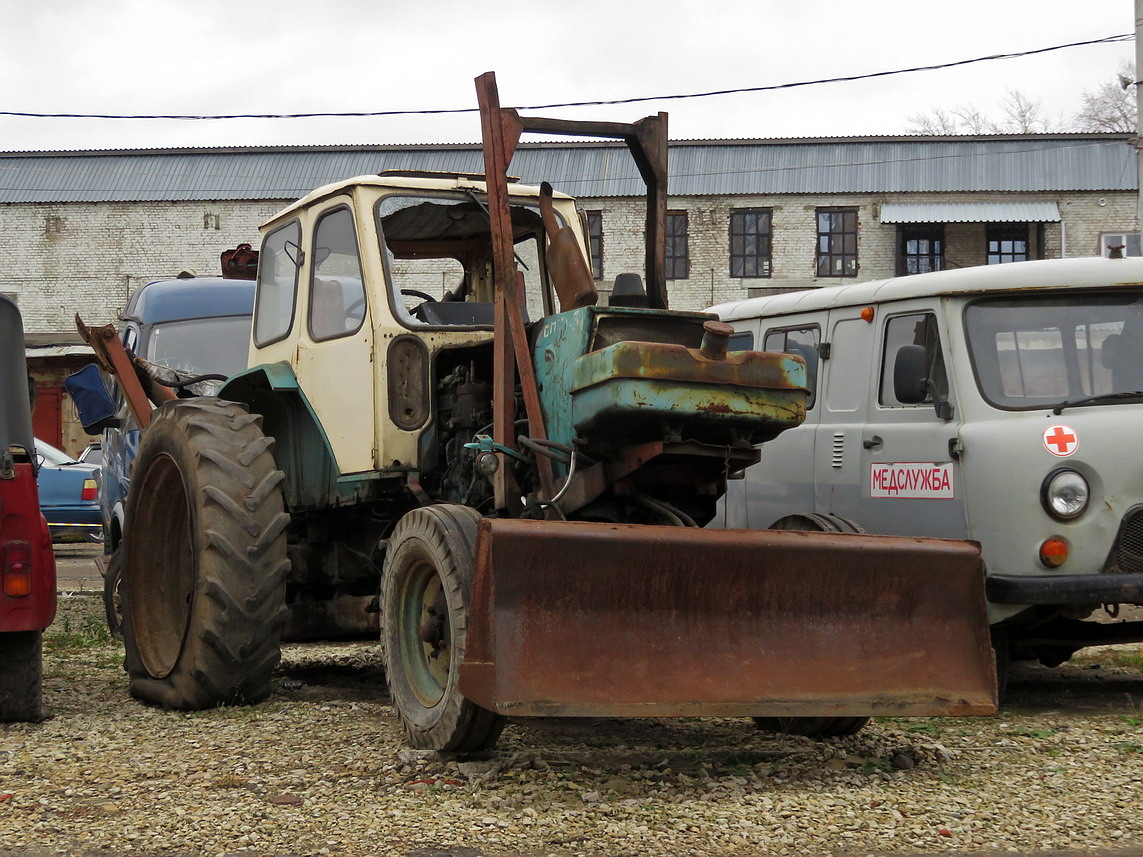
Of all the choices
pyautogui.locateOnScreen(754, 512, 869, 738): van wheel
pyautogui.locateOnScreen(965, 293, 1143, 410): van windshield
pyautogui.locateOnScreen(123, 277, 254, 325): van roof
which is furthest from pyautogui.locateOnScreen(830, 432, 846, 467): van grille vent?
pyautogui.locateOnScreen(123, 277, 254, 325): van roof

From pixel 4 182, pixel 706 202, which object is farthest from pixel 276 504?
pixel 4 182

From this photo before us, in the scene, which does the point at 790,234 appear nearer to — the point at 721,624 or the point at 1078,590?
the point at 1078,590

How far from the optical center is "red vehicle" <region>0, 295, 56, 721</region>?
234 inches

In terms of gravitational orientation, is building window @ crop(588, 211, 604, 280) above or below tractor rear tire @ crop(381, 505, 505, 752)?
above

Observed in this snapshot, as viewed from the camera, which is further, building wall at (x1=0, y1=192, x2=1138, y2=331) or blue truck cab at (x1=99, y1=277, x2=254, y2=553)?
building wall at (x1=0, y1=192, x2=1138, y2=331)

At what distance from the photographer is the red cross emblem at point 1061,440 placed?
6789 mm

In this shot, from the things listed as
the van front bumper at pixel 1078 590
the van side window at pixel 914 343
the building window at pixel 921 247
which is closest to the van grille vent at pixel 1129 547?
the van front bumper at pixel 1078 590

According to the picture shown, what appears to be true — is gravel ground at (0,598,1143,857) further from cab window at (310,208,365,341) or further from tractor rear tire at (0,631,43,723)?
cab window at (310,208,365,341)

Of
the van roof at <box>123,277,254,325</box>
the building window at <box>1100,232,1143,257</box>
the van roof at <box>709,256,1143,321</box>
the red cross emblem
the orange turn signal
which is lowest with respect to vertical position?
the orange turn signal

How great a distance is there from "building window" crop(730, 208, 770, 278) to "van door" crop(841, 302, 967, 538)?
90.8 feet

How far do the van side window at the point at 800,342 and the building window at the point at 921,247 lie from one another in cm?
2775

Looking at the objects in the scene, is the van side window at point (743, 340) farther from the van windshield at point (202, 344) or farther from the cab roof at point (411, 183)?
the van windshield at point (202, 344)

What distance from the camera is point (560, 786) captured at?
4797 millimetres

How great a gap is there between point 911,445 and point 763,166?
94.5 ft
